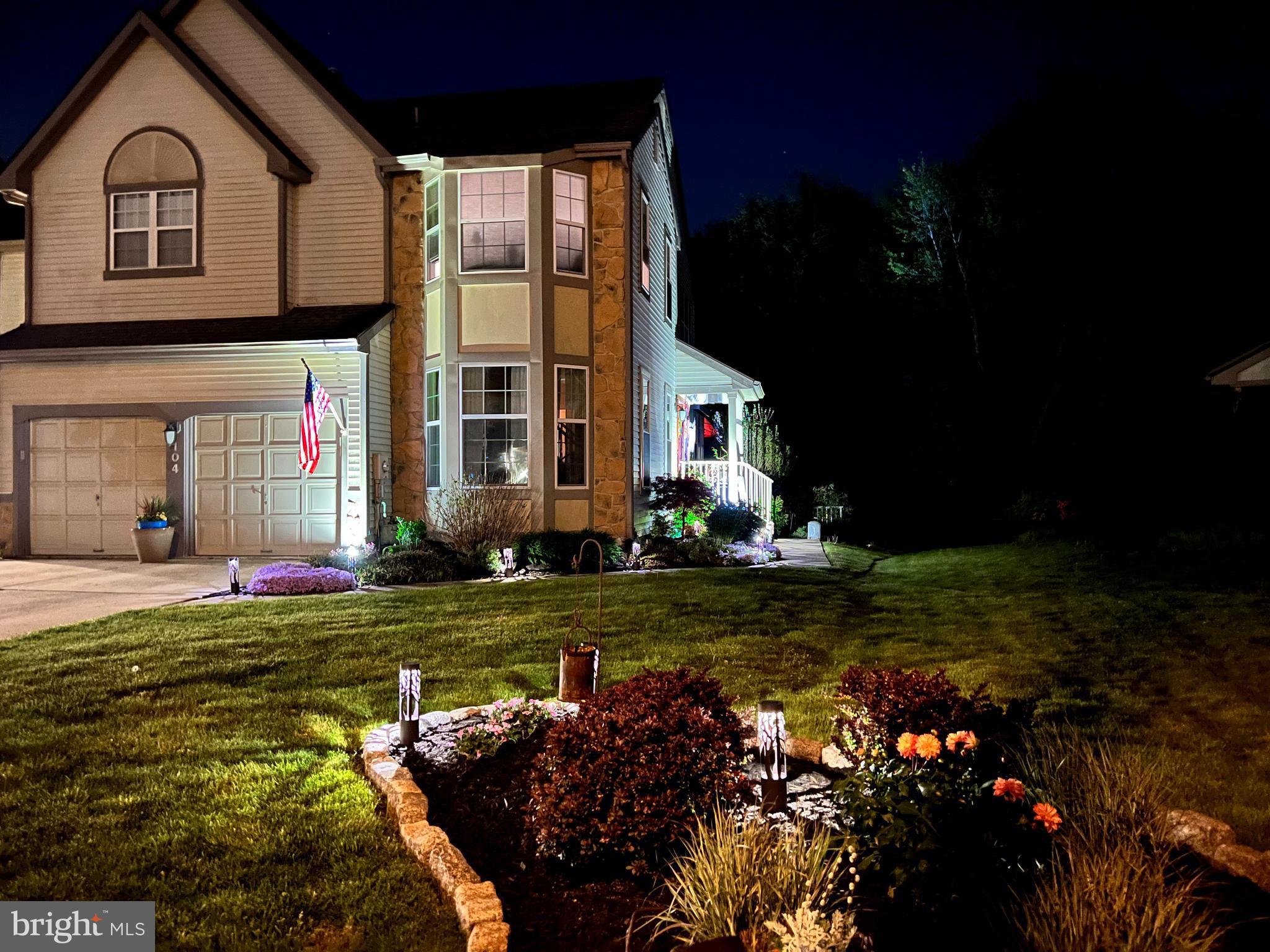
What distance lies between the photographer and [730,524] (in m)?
16.6

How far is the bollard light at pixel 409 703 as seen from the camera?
505 cm

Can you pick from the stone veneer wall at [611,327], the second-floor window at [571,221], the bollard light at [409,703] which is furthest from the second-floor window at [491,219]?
the bollard light at [409,703]

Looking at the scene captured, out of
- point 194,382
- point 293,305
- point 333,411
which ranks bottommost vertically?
point 333,411

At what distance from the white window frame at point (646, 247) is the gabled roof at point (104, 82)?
5.50 m

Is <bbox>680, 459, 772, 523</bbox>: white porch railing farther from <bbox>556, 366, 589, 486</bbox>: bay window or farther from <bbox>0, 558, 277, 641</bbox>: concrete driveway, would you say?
<bbox>0, 558, 277, 641</bbox>: concrete driveway

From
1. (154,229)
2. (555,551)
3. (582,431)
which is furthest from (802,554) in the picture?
(154,229)

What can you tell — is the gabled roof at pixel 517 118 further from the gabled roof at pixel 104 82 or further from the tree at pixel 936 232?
the tree at pixel 936 232

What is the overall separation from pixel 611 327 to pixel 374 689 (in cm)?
904

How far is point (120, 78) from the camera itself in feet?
51.3

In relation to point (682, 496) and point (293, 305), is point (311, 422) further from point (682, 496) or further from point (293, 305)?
point (682, 496)

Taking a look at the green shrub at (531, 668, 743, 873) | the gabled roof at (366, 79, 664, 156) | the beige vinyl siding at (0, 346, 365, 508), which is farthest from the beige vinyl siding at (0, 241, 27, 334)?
the green shrub at (531, 668, 743, 873)

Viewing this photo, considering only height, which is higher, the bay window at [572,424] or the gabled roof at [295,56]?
the gabled roof at [295,56]

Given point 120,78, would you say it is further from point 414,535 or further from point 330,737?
point 330,737

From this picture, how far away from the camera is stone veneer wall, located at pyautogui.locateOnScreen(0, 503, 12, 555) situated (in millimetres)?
15141
